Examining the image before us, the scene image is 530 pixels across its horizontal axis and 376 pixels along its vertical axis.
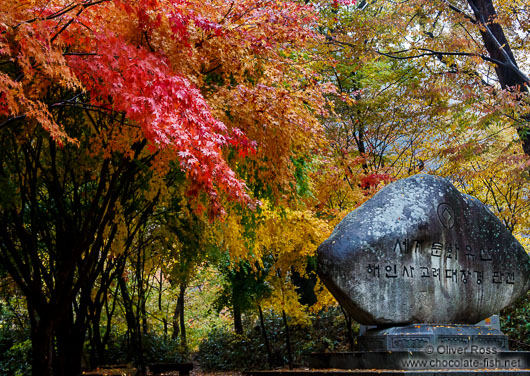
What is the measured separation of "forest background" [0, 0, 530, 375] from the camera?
18.9 ft

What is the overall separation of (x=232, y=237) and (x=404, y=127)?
7.60 m

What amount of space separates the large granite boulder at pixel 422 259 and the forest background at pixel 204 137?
4.97ft

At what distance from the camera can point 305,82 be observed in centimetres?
948

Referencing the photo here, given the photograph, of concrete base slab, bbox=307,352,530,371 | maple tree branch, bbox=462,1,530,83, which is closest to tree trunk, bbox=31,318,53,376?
concrete base slab, bbox=307,352,530,371

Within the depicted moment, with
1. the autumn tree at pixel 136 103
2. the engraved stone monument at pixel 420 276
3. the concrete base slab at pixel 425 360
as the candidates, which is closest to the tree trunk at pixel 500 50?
the engraved stone monument at pixel 420 276

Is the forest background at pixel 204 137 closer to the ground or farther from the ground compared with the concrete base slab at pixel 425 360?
farther from the ground

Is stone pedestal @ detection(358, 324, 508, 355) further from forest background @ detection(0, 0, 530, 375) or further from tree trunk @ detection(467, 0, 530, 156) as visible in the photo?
tree trunk @ detection(467, 0, 530, 156)

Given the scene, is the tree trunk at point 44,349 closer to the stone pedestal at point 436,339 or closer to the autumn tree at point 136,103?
the autumn tree at point 136,103

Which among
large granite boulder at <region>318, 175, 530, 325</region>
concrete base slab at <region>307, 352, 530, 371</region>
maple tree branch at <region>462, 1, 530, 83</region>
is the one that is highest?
maple tree branch at <region>462, 1, 530, 83</region>

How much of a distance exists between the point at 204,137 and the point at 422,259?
15.5 feet

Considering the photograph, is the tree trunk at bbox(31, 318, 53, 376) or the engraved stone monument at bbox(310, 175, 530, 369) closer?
the tree trunk at bbox(31, 318, 53, 376)

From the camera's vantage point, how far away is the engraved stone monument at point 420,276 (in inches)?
324

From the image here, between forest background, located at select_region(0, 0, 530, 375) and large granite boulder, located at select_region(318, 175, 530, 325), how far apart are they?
152 centimetres

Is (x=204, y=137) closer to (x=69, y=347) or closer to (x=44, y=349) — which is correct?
(x=44, y=349)
